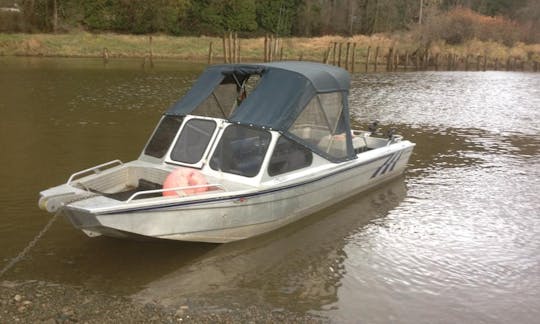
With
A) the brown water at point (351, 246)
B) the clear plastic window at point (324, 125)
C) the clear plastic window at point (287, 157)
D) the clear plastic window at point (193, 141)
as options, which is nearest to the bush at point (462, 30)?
the brown water at point (351, 246)

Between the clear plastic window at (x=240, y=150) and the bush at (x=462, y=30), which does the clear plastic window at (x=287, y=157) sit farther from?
the bush at (x=462, y=30)

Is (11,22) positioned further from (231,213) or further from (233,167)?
(231,213)

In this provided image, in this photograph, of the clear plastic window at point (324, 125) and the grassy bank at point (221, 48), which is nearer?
the clear plastic window at point (324, 125)

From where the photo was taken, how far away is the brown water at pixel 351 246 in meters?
6.48

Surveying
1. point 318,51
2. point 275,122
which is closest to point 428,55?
point 318,51

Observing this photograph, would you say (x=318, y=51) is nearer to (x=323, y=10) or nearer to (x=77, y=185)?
(x=323, y=10)

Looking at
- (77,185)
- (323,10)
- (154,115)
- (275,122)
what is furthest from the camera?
(323,10)

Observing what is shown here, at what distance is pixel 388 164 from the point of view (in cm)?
1122

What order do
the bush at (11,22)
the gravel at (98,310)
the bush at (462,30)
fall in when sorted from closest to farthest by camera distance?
the gravel at (98,310) < the bush at (11,22) < the bush at (462,30)

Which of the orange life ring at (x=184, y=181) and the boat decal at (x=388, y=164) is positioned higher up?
the orange life ring at (x=184, y=181)

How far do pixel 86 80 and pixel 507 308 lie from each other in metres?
26.7

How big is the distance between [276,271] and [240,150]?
2100mm

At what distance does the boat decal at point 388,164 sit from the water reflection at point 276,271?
1742mm

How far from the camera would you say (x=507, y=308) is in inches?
257
